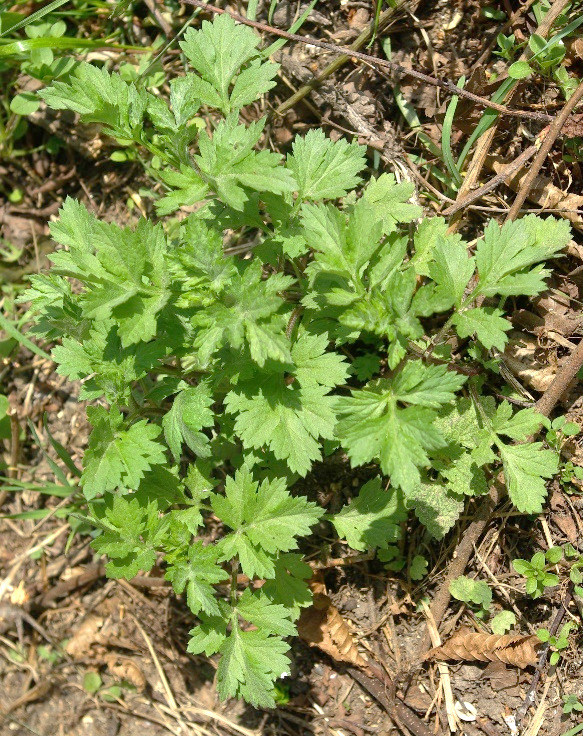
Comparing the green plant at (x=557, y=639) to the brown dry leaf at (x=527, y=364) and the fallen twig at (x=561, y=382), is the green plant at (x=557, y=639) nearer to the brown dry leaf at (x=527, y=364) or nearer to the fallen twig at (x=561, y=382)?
the fallen twig at (x=561, y=382)

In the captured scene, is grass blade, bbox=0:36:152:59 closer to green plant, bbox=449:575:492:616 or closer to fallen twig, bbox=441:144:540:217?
fallen twig, bbox=441:144:540:217

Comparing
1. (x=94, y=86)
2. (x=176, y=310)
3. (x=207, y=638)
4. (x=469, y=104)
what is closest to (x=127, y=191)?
(x=94, y=86)

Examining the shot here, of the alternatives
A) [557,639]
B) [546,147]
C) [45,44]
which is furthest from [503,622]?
[45,44]

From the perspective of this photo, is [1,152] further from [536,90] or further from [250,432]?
[536,90]

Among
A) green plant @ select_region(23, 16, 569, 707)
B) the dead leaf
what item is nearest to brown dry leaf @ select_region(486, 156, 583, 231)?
green plant @ select_region(23, 16, 569, 707)

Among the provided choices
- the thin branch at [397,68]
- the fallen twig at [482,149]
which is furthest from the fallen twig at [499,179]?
the thin branch at [397,68]

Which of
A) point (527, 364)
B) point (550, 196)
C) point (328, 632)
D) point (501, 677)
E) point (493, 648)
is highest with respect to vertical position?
point (550, 196)

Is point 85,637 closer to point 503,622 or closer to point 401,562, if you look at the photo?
point 401,562
